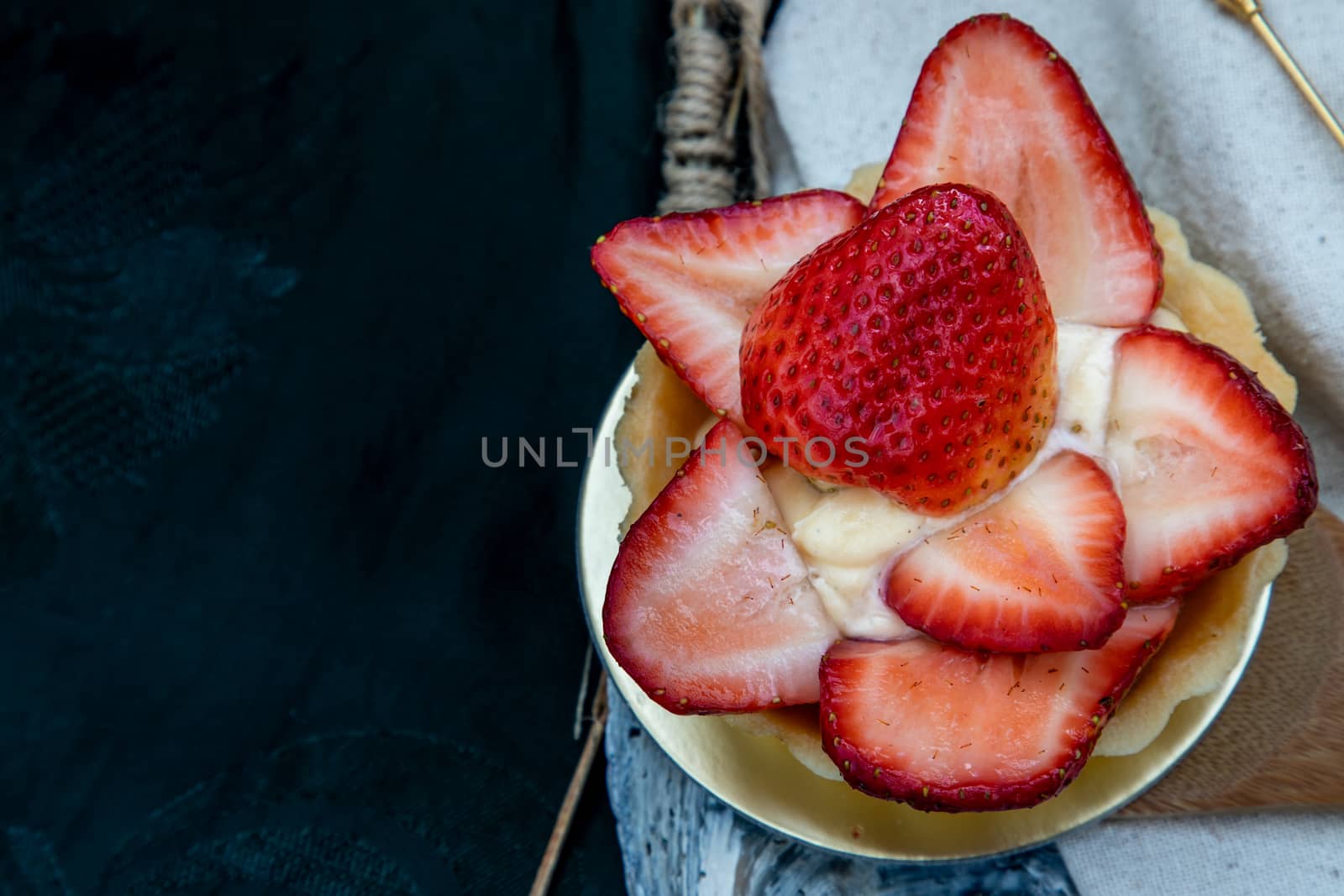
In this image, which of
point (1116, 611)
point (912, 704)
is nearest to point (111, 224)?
point (912, 704)

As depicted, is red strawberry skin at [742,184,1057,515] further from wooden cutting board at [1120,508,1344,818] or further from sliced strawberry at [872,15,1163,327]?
wooden cutting board at [1120,508,1344,818]

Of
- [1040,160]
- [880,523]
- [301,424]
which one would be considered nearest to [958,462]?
[880,523]

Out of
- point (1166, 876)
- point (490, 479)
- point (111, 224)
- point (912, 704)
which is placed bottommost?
point (1166, 876)

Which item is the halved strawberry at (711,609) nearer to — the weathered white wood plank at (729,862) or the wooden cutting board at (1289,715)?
the weathered white wood plank at (729,862)

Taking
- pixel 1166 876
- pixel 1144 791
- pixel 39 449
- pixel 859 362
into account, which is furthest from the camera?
pixel 39 449

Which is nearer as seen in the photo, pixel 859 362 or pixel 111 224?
pixel 859 362

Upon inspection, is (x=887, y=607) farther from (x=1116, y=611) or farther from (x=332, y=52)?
(x=332, y=52)

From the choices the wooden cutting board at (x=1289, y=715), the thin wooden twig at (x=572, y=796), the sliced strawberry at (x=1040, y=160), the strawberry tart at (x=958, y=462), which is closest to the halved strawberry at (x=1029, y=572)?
the strawberry tart at (x=958, y=462)

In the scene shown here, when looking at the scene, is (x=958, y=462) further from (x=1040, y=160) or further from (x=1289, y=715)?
(x=1289, y=715)
